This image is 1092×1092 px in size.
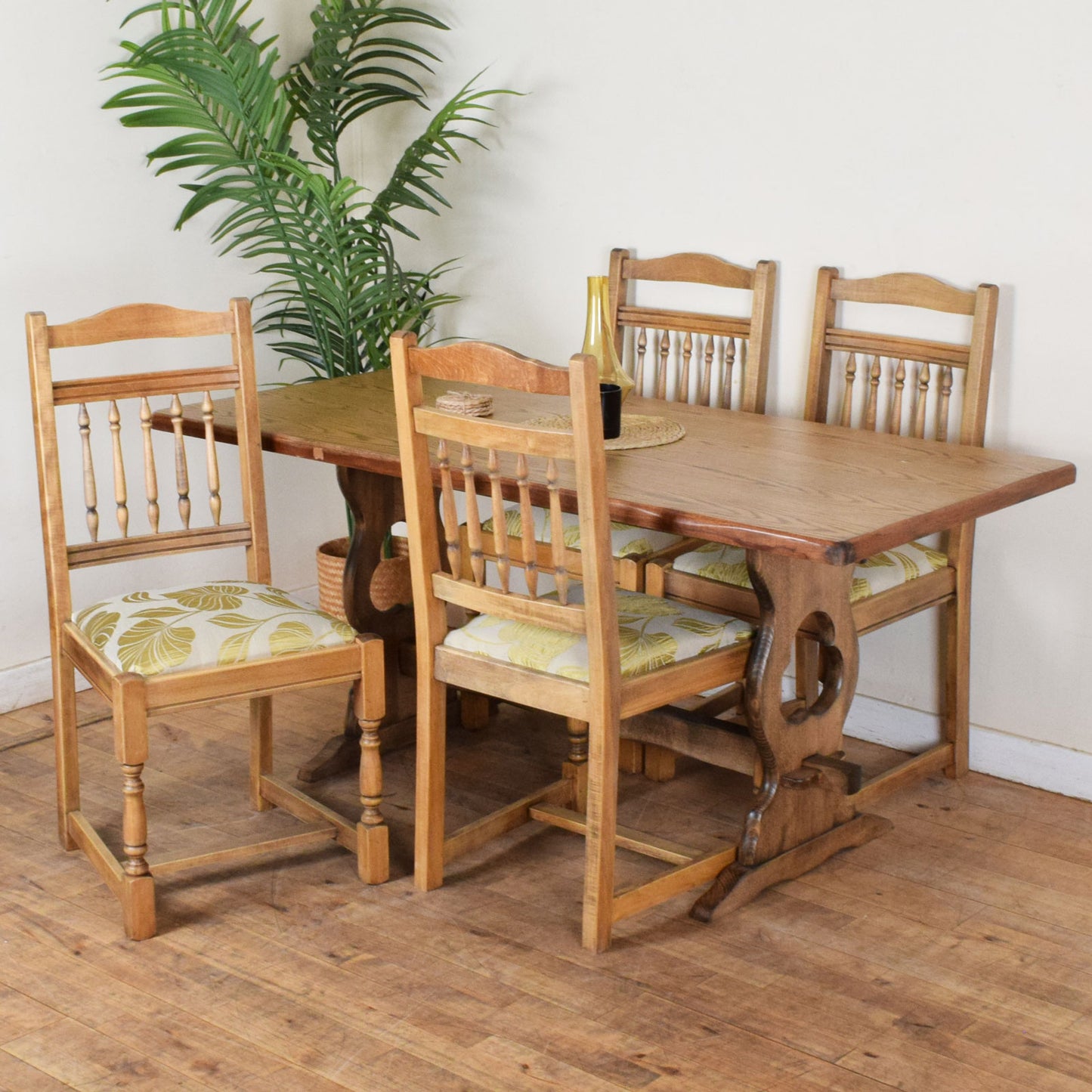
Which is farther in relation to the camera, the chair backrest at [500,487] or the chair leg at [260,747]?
the chair leg at [260,747]

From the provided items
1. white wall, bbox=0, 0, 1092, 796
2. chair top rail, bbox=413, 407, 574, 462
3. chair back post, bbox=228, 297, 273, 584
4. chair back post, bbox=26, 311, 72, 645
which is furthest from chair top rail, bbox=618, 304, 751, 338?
chair back post, bbox=26, 311, 72, 645

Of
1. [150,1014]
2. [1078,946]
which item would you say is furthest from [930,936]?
[150,1014]

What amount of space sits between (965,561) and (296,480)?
204 cm

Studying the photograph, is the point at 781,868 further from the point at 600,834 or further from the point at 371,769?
the point at 371,769

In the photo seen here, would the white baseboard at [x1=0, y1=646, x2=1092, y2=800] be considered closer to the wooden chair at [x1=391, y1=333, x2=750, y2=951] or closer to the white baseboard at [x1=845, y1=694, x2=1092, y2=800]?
the white baseboard at [x1=845, y1=694, x2=1092, y2=800]

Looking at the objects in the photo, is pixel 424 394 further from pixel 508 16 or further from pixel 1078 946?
pixel 1078 946

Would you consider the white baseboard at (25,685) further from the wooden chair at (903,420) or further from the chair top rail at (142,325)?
the wooden chair at (903,420)

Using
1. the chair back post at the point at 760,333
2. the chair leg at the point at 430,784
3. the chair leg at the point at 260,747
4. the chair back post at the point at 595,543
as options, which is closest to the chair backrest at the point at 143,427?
the chair leg at the point at 260,747

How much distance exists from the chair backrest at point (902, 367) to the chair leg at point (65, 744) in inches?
66.5

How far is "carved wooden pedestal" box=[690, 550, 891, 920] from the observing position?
2.53 meters

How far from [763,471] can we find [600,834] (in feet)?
2.39

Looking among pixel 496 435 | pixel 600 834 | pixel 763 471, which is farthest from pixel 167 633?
pixel 763 471

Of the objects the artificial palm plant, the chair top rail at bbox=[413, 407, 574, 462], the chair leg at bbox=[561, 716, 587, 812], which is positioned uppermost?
the artificial palm plant

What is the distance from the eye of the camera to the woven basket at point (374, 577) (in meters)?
3.50
